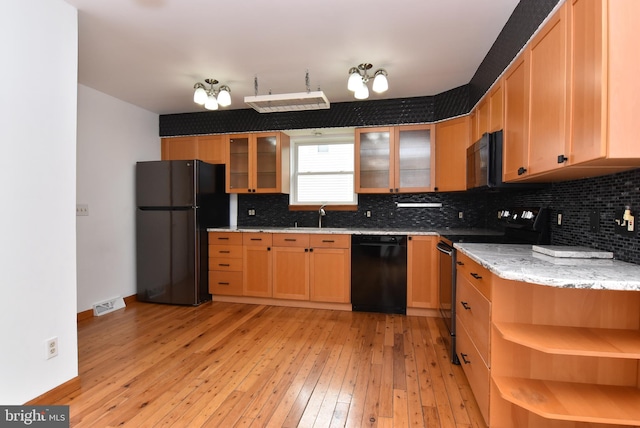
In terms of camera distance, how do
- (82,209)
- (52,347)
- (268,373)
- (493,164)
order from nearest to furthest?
1. (52,347)
2. (268,373)
3. (493,164)
4. (82,209)

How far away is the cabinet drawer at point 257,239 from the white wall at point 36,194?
1909 millimetres

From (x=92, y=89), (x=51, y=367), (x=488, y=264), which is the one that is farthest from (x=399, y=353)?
(x=92, y=89)

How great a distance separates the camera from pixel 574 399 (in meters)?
1.31

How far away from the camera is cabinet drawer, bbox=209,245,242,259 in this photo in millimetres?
3807

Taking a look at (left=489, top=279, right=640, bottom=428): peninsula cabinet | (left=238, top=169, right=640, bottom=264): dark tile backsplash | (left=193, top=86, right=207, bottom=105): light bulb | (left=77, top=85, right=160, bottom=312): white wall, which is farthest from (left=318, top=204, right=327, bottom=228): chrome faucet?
(left=489, top=279, right=640, bottom=428): peninsula cabinet

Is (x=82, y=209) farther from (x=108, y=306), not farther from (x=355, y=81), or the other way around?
(x=355, y=81)

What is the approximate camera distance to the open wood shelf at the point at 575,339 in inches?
46.9

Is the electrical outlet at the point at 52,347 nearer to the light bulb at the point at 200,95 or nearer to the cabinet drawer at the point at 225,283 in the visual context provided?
the cabinet drawer at the point at 225,283

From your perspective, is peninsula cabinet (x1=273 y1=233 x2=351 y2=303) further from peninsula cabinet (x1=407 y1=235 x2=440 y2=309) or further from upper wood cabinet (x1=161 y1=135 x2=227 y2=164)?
upper wood cabinet (x1=161 y1=135 x2=227 y2=164)

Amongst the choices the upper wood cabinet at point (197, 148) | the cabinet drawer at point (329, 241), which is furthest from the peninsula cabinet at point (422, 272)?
the upper wood cabinet at point (197, 148)

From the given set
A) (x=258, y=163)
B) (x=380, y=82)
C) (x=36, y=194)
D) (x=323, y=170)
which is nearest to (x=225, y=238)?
(x=258, y=163)

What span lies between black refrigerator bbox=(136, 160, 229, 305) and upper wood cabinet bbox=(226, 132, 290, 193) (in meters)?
0.36

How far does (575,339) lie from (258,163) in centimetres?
353

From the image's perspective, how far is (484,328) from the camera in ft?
5.23
